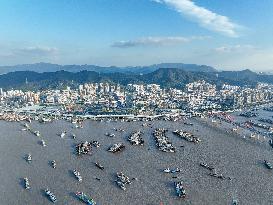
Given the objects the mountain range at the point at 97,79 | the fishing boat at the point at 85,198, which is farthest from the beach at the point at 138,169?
the mountain range at the point at 97,79

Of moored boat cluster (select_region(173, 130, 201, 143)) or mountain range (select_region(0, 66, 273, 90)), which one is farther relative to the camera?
mountain range (select_region(0, 66, 273, 90))

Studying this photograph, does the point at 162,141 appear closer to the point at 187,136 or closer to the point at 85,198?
the point at 187,136

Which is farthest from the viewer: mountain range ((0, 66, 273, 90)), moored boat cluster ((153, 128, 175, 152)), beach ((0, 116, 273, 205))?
mountain range ((0, 66, 273, 90))

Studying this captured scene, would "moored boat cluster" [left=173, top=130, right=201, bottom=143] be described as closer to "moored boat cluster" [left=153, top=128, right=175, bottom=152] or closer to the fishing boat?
"moored boat cluster" [left=153, top=128, right=175, bottom=152]

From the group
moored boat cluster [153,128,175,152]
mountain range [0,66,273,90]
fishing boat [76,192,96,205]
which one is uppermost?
mountain range [0,66,273,90]

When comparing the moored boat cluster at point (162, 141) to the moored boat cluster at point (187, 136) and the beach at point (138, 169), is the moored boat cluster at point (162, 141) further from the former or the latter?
the moored boat cluster at point (187, 136)

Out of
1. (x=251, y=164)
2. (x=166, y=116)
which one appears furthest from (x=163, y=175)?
(x=166, y=116)

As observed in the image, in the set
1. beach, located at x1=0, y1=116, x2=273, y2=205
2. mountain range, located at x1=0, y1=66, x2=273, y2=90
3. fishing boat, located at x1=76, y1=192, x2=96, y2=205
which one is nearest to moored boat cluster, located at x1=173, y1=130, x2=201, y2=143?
beach, located at x1=0, y1=116, x2=273, y2=205

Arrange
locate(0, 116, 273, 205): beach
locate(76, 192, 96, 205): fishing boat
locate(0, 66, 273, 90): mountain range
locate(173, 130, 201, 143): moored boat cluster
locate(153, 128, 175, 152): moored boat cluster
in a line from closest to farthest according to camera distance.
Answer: locate(76, 192, 96, 205): fishing boat → locate(0, 116, 273, 205): beach → locate(153, 128, 175, 152): moored boat cluster → locate(173, 130, 201, 143): moored boat cluster → locate(0, 66, 273, 90): mountain range

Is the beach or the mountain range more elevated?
the mountain range
